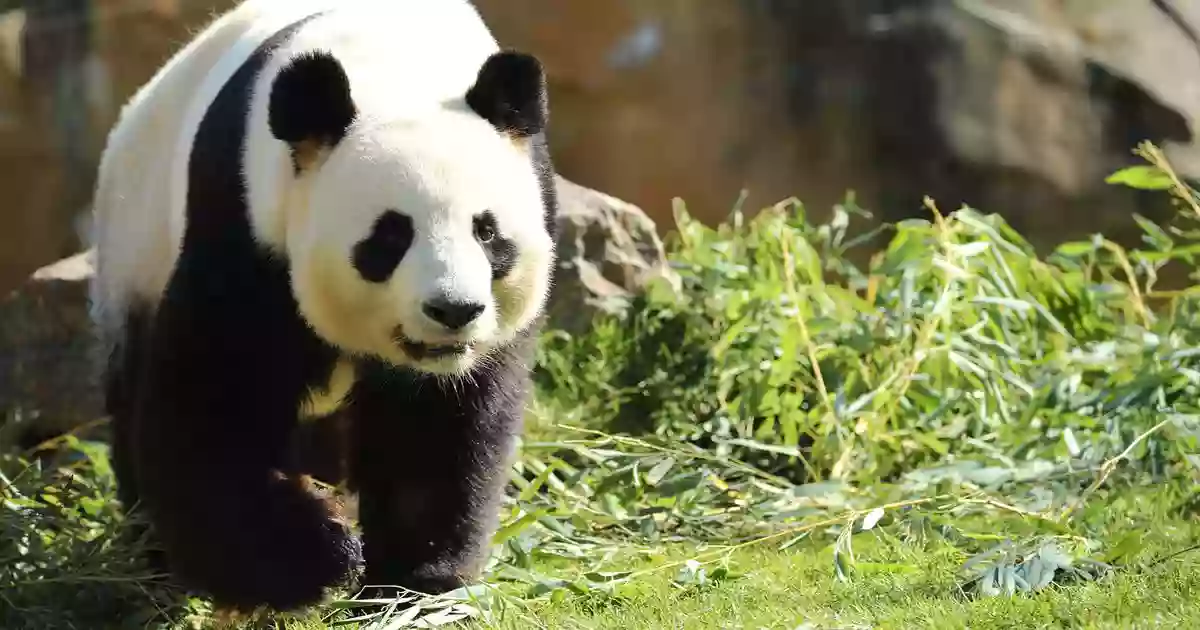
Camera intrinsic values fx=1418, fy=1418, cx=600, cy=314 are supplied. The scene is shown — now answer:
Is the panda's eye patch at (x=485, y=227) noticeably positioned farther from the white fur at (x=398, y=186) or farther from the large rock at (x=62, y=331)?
the large rock at (x=62, y=331)

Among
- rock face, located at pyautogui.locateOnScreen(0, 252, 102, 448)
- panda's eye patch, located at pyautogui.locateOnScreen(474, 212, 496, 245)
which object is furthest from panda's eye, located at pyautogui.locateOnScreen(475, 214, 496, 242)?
rock face, located at pyautogui.locateOnScreen(0, 252, 102, 448)

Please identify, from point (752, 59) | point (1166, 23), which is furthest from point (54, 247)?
point (1166, 23)

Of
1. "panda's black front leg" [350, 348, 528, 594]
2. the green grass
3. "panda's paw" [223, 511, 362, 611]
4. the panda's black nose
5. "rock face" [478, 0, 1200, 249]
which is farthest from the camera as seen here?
"rock face" [478, 0, 1200, 249]

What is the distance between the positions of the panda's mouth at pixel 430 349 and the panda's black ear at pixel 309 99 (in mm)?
433

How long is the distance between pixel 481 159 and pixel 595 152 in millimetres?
4371

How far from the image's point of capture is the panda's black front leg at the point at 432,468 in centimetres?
310

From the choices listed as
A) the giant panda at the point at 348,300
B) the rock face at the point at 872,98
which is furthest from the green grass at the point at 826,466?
the rock face at the point at 872,98

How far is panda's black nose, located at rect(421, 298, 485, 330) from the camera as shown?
8.16 feet

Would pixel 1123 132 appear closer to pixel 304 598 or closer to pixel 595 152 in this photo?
pixel 595 152

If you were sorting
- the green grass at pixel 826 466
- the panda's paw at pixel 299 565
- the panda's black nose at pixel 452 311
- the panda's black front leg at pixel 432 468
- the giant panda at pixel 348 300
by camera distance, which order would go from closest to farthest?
the panda's black nose at pixel 452 311 < the giant panda at pixel 348 300 < the green grass at pixel 826 466 < the panda's paw at pixel 299 565 < the panda's black front leg at pixel 432 468

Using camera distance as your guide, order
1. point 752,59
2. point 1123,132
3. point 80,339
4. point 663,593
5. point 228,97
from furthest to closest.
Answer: point 752,59 < point 1123,132 < point 80,339 < point 228,97 < point 663,593

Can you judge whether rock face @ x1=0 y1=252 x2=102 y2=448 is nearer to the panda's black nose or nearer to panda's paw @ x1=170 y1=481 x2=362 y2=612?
panda's paw @ x1=170 y1=481 x2=362 y2=612

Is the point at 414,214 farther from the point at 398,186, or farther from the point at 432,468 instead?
the point at 432,468

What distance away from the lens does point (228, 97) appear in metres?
3.08
